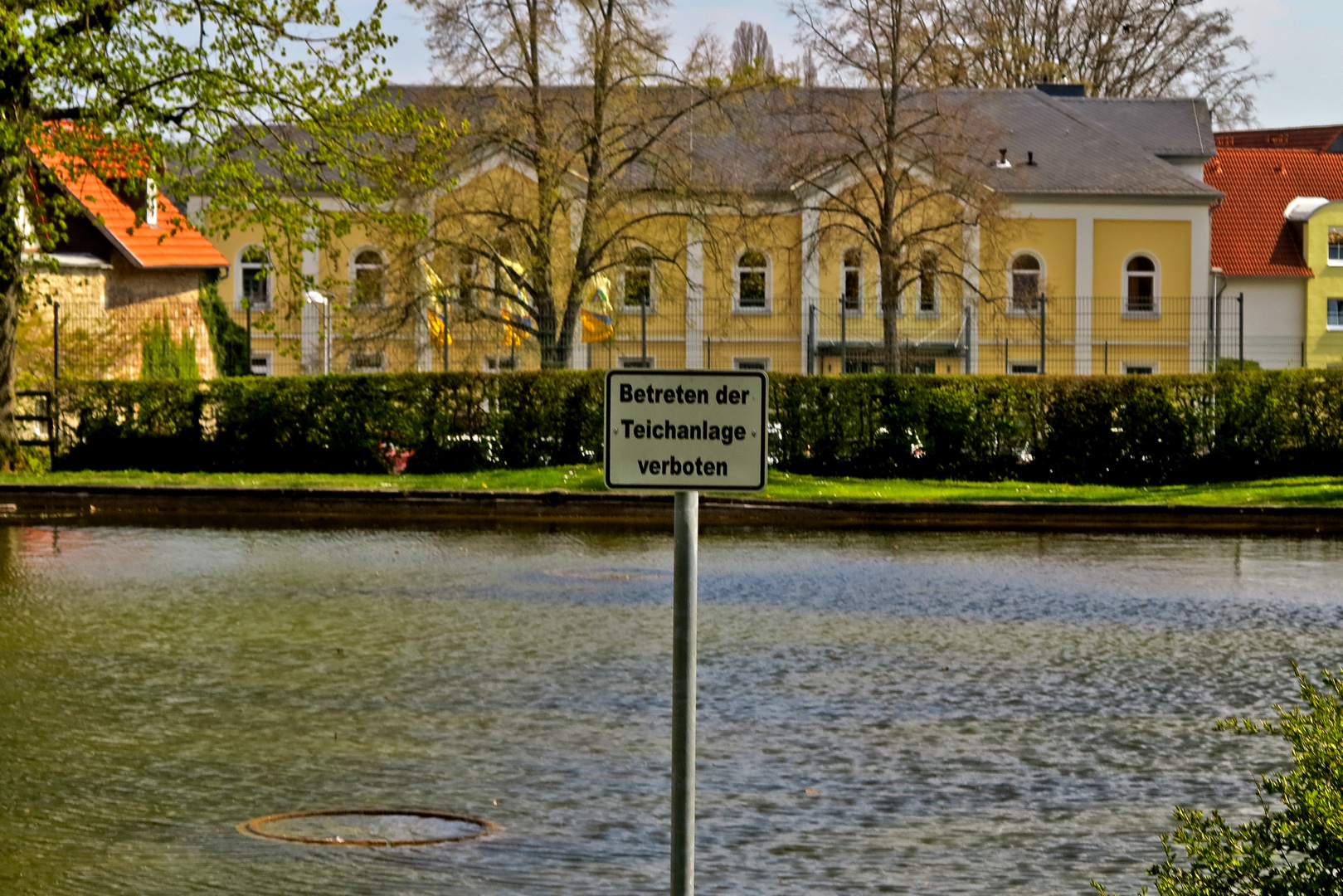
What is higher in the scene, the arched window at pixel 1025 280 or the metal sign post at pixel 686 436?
the arched window at pixel 1025 280

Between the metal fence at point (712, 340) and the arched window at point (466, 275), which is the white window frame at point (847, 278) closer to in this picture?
the metal fence at point (712, 340)

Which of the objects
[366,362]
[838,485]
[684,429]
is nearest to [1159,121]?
[366,362]

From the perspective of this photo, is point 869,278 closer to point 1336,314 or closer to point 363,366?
point 363,366

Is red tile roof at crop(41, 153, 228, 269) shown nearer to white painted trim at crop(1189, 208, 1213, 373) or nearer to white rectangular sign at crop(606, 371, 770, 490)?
white painted trim at crop(1189, 208, 1213, 373)

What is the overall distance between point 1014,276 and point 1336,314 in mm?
13108

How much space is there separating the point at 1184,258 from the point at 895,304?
15773 mm

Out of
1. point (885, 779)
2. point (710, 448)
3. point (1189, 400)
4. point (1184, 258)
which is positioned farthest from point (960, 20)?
point (710, 448)

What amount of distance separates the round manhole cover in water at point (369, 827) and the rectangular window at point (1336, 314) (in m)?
60.0

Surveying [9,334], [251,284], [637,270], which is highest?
[251,284]

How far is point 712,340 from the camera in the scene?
4903 cm

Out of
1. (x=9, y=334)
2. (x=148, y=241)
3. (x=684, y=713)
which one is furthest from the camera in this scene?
(x=148, y=241)

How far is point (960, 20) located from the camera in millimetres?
44438

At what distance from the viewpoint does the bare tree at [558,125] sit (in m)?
39.2

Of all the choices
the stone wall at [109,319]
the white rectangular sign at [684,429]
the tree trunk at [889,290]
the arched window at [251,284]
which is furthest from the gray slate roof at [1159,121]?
the white rectangular sign at [684,429]
